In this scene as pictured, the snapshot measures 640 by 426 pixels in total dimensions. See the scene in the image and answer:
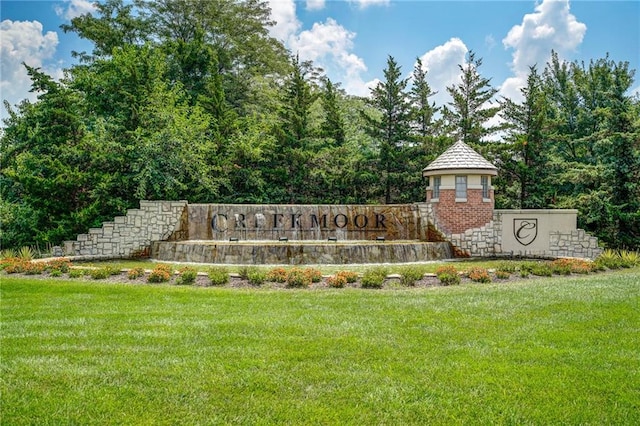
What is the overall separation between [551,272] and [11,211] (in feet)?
59.0

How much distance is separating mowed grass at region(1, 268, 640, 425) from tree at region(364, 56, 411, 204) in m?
16.8

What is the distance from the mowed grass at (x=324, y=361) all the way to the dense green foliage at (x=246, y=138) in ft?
38.2

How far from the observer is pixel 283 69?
36.1 meters

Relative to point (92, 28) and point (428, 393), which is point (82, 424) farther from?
point (92, 28)

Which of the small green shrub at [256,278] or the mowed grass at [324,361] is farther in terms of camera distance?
the small green shrub at [256,278]

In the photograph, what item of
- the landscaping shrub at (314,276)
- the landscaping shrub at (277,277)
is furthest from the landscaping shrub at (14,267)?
the landscaping shrub at (314,276)

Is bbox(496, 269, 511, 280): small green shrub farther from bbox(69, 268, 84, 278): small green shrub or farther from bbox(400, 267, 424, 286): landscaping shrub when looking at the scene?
bbox(69, 268, 84, 278): small green shrub

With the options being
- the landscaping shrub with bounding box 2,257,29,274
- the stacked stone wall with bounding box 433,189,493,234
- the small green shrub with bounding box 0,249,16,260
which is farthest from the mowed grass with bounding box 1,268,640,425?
the stacked stone wall with bounding box 433,189,493,234

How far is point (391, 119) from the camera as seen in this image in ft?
82.3

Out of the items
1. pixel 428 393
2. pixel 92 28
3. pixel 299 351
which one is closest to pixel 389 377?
pixel 428 393

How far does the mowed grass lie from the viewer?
382 centimetres

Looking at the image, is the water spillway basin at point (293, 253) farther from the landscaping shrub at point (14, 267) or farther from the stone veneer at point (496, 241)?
the landscaping shrub at point (14, 267)

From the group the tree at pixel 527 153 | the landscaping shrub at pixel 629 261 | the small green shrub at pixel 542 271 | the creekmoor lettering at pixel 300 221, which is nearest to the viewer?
the small green shrub at pixel 542 271

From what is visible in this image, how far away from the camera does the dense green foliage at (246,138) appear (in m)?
18.5
